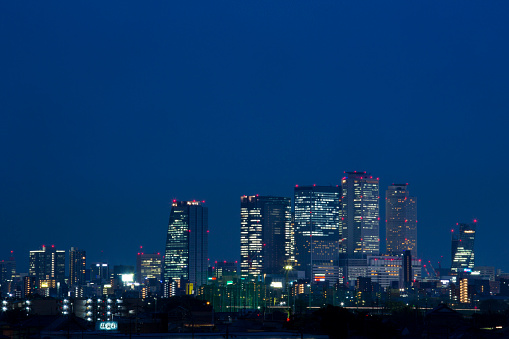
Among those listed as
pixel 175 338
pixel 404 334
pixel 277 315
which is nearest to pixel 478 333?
pixel 404 334

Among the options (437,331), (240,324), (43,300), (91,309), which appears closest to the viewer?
(240,324)

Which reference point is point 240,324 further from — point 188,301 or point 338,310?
point 188,301

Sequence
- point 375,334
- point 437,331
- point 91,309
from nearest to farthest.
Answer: point 375,334, point 437,331, point 91,309

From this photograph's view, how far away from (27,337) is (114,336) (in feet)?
51.9

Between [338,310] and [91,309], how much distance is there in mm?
69034

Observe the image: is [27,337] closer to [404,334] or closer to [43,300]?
[404,334]

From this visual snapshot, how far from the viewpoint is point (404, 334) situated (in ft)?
355

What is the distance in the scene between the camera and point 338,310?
95500 mm

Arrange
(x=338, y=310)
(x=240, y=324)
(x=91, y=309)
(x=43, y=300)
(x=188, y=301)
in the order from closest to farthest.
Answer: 1. (x=338, y=310)
2. (x=240, y=324)
3. (x=91, y=309)
4. (x=43, y=300)
5. (x=188, y=301)

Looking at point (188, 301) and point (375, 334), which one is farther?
point (188, 301)

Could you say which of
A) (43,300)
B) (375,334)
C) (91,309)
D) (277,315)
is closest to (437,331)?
(375,334)

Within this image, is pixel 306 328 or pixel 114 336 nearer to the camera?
pixel 114 336

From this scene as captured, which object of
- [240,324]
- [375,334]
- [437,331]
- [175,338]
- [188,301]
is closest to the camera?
[175,338]

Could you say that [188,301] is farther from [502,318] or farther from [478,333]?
[478,333]
